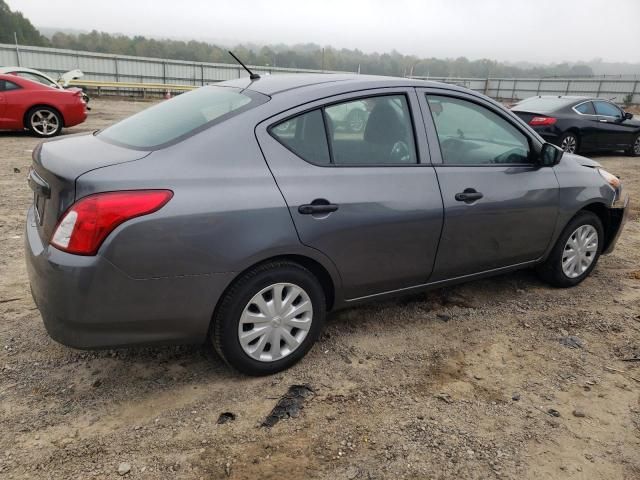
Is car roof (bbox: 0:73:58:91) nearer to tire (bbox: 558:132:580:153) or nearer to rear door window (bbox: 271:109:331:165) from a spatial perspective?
rear door window (bbox: 271:109:331:165)

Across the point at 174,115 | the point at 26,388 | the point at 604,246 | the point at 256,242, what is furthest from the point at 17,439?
the point at 604,246

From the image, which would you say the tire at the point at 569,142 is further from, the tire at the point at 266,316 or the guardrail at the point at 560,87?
the guardrail at the point at 560,87

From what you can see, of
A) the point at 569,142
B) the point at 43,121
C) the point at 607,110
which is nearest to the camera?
the point at 43,121

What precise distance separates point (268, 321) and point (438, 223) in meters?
1.24

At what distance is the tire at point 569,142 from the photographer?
1111 centimetres

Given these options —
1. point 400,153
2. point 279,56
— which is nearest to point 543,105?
point 400,153

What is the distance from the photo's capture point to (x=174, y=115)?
3.05 m

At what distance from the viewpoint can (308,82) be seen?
3133 mm

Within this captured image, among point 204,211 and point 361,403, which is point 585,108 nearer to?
point 361,403

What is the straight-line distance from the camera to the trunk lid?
7.82ft

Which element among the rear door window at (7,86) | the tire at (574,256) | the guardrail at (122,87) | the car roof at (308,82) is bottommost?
the guardrail at (122,87)

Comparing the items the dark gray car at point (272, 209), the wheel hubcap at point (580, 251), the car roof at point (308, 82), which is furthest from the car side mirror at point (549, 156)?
the car roof at point (308, 82)

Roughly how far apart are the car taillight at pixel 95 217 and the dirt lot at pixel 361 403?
2.97 feet

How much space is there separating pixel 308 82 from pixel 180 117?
2.57 ft
